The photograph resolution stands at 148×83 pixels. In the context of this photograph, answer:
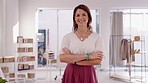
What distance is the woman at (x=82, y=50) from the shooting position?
1.73m

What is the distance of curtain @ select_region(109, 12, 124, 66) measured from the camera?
29.7ft

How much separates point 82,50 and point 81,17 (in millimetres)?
264

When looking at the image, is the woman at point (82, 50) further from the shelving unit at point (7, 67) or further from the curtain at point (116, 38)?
the curtain at point (116, 38)

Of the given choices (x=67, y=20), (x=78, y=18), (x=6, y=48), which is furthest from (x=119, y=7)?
(x=78, y=18)

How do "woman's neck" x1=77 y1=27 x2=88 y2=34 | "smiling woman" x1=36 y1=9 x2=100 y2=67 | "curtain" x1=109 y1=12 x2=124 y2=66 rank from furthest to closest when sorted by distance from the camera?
1. "smiling woman" x1=36 y1=9 x2=100 y2=67
2. "curtain" x1=109 y1=12 x2=124 y2=66
3. "woman's neck" x1=77 y1=27 x2=88 y2=34

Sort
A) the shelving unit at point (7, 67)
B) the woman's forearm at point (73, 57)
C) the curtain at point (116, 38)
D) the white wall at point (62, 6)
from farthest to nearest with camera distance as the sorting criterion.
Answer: the white wall at point (62, 6) → the curtain at point (116, 38) → the shelving unit at point (7, 67) → the woman's forearm at point (73, 57)

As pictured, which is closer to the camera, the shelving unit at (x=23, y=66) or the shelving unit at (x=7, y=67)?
the shelving unit at (x=7, y=67)

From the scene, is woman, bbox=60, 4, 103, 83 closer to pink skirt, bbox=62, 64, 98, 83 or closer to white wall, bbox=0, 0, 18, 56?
pink skirt, bbox=62, 64, 98, 83

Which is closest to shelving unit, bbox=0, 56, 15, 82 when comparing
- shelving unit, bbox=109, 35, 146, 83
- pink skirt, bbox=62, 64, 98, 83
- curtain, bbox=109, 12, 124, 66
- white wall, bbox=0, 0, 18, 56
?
white wall, bbox=0, 0, 18, 56

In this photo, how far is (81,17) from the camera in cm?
175

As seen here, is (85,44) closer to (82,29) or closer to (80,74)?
(82,29)

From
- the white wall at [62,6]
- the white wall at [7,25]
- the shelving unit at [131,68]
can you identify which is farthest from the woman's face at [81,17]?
the white wall at [62,6]

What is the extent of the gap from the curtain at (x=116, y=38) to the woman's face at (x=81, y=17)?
7.10 m

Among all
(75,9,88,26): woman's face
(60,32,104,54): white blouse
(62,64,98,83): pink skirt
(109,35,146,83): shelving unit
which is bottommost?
(109,35,146,83): shelving unit
